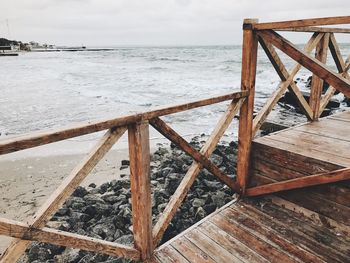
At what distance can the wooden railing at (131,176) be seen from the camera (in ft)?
5.86

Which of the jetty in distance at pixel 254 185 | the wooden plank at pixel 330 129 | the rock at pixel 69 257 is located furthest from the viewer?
the wooden plank at pixel 330 129

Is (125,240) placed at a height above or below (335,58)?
below

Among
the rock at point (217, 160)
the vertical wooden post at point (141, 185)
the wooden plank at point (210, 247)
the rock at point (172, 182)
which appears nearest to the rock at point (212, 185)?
the rock at point (172, 182)

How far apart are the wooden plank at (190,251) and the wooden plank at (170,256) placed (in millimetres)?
37

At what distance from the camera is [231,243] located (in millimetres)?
2920

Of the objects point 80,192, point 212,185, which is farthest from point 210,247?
point 80,192

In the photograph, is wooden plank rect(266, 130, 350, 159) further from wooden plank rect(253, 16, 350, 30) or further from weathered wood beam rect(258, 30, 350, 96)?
wooden plank rect(253, 16, 350, 30)

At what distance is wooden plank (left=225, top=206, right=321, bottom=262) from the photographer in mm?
2746

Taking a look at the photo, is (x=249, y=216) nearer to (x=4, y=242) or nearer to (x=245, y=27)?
(x=245, y=27)

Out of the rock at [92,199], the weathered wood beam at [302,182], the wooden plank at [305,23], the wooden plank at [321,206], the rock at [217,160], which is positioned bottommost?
the rock at [92,199]

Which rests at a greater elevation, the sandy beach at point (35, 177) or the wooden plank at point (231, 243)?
the wooden plank at point (231, 243)

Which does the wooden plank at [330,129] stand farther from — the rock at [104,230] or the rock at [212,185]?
the rock at [104,230]

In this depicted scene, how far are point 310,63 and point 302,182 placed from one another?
4.02ft

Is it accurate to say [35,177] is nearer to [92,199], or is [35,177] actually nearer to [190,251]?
[92,199]
